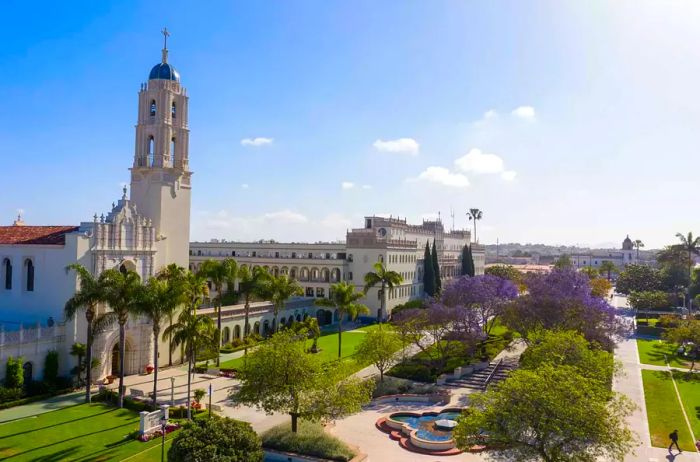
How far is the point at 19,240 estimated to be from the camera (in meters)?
44.5

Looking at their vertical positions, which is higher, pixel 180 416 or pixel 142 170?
pixel 142 170

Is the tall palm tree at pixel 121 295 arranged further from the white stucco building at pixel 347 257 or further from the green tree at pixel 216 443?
the white stucco building at pixel 347 257

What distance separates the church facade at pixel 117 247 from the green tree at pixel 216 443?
19.2 meters

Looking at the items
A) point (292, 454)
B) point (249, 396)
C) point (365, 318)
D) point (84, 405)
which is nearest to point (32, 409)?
point (84, 405)

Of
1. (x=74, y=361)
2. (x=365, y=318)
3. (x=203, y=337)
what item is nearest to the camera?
(x=203, y=337)

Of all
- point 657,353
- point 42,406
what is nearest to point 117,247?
point 42,406

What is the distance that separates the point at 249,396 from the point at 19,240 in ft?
90.3

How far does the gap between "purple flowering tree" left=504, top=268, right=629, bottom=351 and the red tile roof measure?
38.1 metres

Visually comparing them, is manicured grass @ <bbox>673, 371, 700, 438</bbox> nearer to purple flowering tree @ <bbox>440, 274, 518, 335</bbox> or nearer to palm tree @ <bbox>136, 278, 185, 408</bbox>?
purple flowering tree @ <bbox>440, 274, 518, 335</bbox>

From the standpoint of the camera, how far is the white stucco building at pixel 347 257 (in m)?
82.2

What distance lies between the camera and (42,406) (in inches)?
1367

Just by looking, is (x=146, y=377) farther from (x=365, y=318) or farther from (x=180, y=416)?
(x=365, y=318)

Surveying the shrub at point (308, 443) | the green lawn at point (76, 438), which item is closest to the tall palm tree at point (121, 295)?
the green lawn at point (76, 438)

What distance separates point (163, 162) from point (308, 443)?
30272 millimetres
